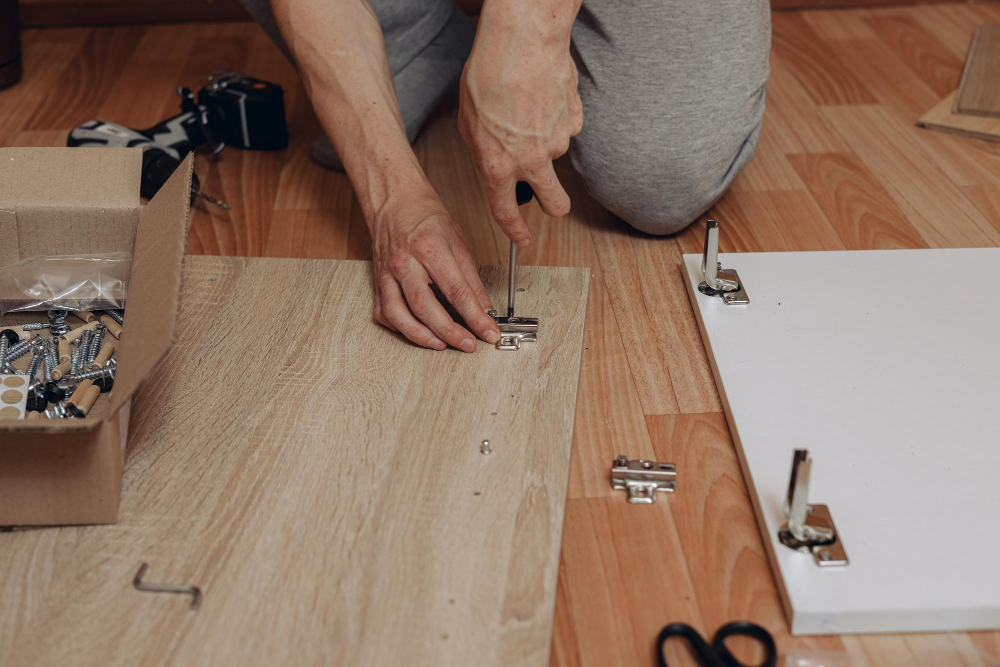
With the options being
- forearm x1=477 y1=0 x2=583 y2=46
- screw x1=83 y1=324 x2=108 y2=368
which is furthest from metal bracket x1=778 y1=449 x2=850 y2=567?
screw x1=83 y1=324 x2=108 y2=368

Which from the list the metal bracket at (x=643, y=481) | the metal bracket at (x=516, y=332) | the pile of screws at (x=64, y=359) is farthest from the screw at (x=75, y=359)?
the metal bracket at (x=643, y=481)

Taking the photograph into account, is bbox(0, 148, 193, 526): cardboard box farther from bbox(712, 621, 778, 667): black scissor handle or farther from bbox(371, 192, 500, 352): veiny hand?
bbox(712, 621, 778, 667): black scissor handle

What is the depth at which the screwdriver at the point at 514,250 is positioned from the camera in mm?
908

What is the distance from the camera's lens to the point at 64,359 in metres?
0.92

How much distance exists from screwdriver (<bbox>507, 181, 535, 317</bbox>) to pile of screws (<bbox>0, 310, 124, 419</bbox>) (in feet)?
1.41

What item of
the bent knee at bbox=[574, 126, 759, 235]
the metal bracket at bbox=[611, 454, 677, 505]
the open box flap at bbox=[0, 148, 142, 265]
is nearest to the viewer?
the metal bracket at bbox=[611, 454, 677, 505]

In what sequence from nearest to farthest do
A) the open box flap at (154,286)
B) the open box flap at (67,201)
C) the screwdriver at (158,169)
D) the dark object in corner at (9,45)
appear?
the open box flap at (154,286) → the open box flap at (67,201) → the screwdriver at (158,169) → the dark object in corner at (9,45)

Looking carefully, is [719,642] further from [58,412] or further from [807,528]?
[58,412]

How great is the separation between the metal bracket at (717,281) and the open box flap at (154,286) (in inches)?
23.4

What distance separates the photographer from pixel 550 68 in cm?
85

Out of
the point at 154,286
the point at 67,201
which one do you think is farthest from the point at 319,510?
the point at 67,201

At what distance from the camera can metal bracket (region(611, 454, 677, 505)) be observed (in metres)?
0.83

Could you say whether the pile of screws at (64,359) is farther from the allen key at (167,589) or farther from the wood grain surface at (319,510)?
the allen key at (167,589)

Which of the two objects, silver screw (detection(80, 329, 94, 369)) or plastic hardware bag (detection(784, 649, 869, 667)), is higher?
silver screw (detection(80, 329, 94, 369))
